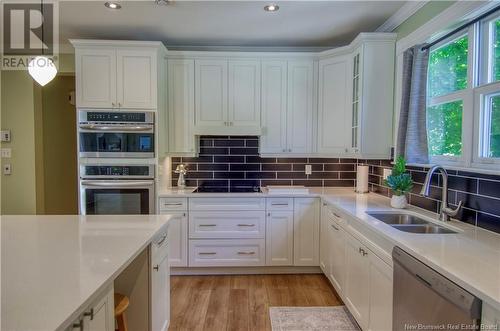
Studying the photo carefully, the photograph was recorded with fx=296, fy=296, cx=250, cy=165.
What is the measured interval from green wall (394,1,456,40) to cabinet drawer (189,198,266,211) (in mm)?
2030

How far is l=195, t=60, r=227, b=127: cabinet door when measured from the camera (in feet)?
10.7

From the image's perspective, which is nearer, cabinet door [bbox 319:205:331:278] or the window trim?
the window trim

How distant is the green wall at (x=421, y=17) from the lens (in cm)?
211

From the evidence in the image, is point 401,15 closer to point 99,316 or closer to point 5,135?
point 99,316

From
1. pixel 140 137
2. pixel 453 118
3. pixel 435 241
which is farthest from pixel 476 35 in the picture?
pixel 140 137

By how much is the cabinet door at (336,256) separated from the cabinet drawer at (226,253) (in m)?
0.73

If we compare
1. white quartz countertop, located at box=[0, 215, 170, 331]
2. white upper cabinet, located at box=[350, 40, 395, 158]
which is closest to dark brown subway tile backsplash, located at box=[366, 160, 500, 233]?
white upper cabinet, located at box=[350, 40, 395, 158]

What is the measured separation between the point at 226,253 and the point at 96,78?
222 centimetres

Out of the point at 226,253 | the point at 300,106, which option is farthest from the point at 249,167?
the point at 226,253

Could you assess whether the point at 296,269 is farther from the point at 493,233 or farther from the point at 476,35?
the point at 476,35

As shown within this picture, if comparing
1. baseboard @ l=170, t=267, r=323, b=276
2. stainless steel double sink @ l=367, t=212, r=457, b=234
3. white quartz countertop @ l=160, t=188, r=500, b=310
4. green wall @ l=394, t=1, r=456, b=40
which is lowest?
baseboard @ l=170, t=267, r=323, b=276

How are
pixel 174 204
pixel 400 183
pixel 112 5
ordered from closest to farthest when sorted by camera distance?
pixel 400 183 < pixel 112 5 < pixel 174 204

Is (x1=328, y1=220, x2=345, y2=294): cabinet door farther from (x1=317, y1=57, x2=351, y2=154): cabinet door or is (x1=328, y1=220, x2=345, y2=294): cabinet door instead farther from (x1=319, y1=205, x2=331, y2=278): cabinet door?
(x1=317, y1=57, x2=351, y2=154): cabinet door

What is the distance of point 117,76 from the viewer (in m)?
2.97
